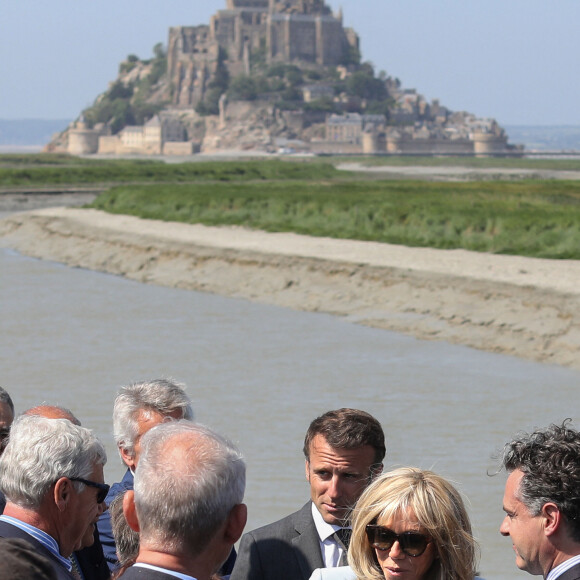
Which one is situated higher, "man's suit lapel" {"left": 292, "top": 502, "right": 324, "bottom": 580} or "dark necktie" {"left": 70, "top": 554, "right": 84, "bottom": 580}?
"man's suit lapel" {"left": 292, "top": 502, "right": 324, "bottom": 580}

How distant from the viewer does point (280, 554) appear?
3.01 metres

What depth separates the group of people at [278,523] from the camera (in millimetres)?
2113

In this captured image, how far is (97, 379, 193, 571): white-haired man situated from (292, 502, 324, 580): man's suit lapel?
0.48m

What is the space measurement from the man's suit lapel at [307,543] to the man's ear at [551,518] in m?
0.77

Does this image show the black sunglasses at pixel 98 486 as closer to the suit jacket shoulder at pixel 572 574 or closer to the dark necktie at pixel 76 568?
the dark necktie at pixel 76 568

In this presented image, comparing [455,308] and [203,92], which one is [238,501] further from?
[203,92]

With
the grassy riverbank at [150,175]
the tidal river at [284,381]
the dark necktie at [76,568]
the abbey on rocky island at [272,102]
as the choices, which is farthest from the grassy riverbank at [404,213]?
the abbey on rocky island at [272,102]

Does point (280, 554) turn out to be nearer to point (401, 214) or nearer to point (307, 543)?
point (307, 543)

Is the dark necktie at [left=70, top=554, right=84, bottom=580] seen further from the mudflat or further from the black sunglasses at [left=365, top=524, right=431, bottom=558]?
the mudflat

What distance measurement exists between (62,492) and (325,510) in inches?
29.5

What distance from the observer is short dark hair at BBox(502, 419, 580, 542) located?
2330mm

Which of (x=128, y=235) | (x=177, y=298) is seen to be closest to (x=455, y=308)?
(x=177, y=298)

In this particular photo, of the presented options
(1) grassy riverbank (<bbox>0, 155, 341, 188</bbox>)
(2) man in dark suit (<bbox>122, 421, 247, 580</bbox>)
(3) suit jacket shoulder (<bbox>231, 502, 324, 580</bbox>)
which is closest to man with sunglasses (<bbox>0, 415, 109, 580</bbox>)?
(2) man in dark suit (<bbox>122, 421, 247, 580</bbox>)

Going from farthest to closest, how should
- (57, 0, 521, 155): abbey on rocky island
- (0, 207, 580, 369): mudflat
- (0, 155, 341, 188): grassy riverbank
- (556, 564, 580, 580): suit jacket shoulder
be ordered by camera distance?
(57, 0, 521, 155): abbey on rocky island < (0, 155, 341, 188): grassy riverbank < (0, 207, 580, 369): mudflat < (556, 564, 580, 580): suit jacket shoulder
